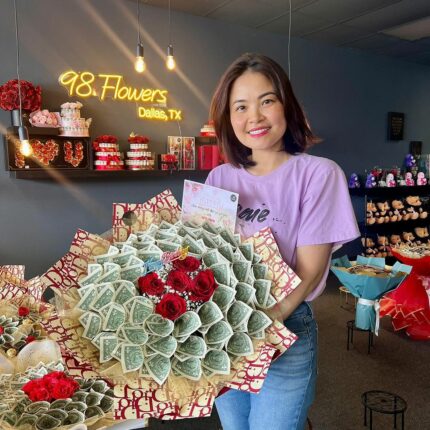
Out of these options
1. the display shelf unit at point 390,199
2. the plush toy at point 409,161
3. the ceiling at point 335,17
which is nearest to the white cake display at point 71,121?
the ceiling at point 335,17

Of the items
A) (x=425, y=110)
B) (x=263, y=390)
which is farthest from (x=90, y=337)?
(x=425, y=110)

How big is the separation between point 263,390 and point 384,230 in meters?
5.52

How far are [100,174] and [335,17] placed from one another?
3015 mm

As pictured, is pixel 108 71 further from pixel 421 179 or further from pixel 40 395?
pixel 421 179

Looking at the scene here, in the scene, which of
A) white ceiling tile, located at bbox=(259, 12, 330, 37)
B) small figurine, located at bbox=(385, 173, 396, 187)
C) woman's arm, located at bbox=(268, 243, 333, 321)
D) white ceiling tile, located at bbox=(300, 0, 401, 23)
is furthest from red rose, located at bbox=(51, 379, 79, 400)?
small figurine, located at bbox=(385, 173, 396, 187)

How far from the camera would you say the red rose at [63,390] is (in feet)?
4.43

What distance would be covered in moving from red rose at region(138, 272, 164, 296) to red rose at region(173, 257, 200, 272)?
0.05 meters

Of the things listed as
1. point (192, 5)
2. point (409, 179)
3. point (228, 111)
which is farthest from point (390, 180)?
point (228, 111)

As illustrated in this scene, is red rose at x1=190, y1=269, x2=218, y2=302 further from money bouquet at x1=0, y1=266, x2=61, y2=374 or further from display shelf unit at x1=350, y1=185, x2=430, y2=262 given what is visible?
display shelf unit at x1=350, y1=185, x2=430, y2=262

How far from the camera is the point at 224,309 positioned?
0.93m

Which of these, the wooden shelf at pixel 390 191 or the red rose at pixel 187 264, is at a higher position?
the red rose at pixel 187 264

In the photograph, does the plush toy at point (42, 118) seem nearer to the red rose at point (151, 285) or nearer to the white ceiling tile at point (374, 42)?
the red rose at point (151, 285)

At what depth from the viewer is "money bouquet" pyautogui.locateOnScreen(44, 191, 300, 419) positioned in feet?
2.81

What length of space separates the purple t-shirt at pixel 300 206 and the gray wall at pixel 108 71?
119 inches
